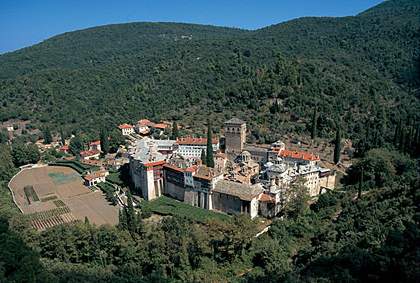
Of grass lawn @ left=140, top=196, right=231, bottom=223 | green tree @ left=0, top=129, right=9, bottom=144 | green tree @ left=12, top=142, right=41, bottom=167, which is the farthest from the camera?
green tree @ left=0, top=129, right=9, bottom=144

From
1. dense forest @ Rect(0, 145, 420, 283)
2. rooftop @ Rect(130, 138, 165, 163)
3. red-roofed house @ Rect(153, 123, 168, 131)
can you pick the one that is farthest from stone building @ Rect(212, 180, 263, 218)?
red-roofed house @ Rect(153, 123, 168, 131)

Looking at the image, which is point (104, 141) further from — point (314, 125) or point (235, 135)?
point (314, 125)

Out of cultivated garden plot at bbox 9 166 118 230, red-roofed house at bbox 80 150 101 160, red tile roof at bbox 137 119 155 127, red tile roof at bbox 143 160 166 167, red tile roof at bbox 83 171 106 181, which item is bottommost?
cultivated garden plot at bbox 9 166 118 230

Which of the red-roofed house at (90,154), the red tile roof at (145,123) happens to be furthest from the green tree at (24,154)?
the red tile roof at (145,123)

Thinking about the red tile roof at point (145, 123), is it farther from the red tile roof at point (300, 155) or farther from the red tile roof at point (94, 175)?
the red tile roof at point (300, 155)

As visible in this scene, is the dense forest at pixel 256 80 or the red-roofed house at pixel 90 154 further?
the dense forest at pixel 256 80

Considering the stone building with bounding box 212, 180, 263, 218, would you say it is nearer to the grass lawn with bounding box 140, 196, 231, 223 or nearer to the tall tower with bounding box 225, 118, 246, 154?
the grass lawn with bounding box 140, 196, 231, 223

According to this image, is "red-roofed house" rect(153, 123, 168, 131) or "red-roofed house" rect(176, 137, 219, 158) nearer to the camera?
"red-roofed house" rect(176, 137, 219, 158)

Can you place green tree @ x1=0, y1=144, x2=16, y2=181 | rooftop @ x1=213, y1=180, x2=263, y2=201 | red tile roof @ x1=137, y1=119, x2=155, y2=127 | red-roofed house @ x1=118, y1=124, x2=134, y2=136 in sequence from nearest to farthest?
rooftop @ x1=213, y1=180, x2=263, y2=201 → green tree @ x1=0, y1=144, x2=16, y2=181 → red-roofed house @ x1=118, y1=124, x2=134, y2=136 → red tile roof @ x1=137, y1=119, x2=155, y2=127

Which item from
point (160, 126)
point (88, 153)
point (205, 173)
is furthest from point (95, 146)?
point (205, 173)
